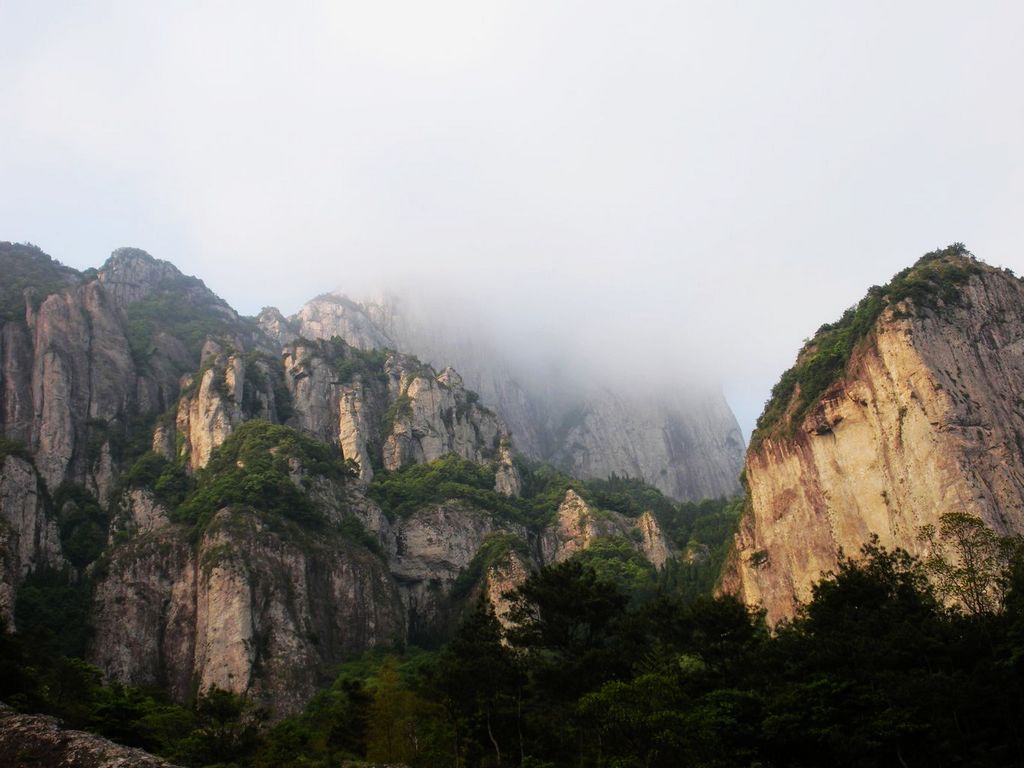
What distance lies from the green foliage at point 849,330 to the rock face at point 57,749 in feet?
170

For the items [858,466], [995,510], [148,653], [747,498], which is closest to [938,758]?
[995,510]

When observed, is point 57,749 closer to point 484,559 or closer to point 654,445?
point 484,559

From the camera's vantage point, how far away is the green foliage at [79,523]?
66.9 meters

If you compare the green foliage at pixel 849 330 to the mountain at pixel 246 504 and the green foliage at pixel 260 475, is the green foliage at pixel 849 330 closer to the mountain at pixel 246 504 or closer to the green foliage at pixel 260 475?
the mountain at pixel 246 504

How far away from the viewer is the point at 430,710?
32.9m

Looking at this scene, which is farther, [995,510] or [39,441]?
[39,441]

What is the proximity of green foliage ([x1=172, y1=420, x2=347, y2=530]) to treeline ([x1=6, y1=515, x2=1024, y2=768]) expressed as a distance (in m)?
26.2

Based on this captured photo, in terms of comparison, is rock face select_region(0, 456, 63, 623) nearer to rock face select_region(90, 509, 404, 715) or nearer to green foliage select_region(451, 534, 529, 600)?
rock face select_region(90, 509, 404, 715)

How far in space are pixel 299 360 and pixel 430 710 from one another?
7585 cm

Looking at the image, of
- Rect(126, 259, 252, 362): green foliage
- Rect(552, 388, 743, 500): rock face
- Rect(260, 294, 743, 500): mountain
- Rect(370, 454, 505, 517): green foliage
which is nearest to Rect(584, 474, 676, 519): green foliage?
Rect(370, 454, 505, 517): green foliage

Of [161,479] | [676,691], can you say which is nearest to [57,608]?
[161,479]

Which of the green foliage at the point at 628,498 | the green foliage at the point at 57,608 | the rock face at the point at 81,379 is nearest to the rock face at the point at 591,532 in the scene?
the green foliage at the point at 628,498

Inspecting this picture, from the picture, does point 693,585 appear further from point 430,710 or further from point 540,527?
point 430,710

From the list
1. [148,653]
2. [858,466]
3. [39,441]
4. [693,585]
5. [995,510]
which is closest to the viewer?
[995,510]
